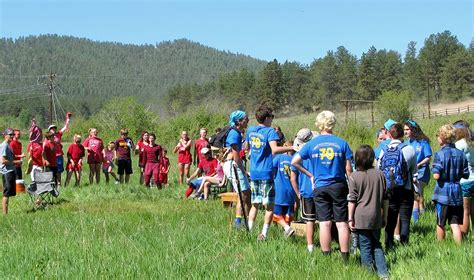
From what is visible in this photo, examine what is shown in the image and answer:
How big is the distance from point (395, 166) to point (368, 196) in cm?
143

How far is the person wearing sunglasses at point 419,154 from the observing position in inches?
371

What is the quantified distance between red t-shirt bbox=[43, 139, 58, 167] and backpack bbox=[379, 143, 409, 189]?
10129 millimetres

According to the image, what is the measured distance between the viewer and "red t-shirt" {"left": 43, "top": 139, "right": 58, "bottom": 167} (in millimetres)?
14961

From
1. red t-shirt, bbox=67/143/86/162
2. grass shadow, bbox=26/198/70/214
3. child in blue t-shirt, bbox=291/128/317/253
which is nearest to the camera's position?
child in blue t-shirt, bbox=291/128/317/253

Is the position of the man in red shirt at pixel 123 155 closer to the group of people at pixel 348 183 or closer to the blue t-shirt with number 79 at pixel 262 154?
the group of people at pixel 348 183

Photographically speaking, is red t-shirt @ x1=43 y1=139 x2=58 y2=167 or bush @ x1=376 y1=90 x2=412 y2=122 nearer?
red t-shirt @ x1=43 y1=139 x2=58 y2=167

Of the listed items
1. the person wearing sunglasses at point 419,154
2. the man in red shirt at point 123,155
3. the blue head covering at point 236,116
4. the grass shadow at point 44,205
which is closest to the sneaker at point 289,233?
the blue head covering at point 236,116

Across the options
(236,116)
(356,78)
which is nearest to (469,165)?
(236,116)

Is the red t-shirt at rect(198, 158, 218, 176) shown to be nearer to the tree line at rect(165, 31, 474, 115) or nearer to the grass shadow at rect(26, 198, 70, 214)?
the grass shadow at rect(26, 198, 70, 214)

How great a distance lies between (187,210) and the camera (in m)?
10.9

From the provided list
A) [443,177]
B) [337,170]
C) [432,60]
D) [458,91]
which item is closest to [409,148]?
[443,177]

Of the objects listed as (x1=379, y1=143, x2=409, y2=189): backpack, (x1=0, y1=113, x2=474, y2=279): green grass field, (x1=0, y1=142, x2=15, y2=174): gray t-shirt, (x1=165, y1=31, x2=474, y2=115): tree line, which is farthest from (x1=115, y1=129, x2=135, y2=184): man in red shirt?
(x1=165, y1=31, x2=474, y2=115): tree line

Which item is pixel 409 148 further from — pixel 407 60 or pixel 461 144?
pixel 407 60

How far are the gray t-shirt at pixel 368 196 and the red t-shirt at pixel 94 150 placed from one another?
12.3 meters
